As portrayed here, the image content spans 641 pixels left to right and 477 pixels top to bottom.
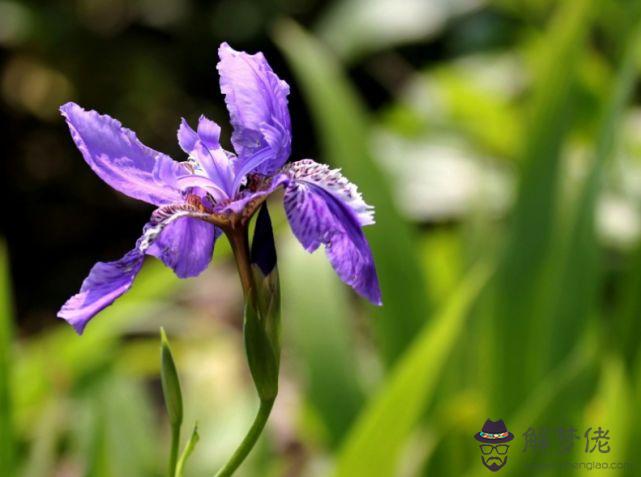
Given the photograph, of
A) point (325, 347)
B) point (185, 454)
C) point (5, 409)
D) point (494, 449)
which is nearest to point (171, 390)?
point (185, 454)

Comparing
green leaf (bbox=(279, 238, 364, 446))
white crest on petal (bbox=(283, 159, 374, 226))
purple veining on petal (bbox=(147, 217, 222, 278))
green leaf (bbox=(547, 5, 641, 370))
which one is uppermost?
green leaf (bbox=(547, 5, 641, 370))

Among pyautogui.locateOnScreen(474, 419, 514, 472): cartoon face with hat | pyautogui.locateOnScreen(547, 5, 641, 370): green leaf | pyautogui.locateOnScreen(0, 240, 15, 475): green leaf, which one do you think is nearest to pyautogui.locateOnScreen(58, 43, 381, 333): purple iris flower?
pyautogui.locateOnScreen(0, 240, 15, 475): green leaf

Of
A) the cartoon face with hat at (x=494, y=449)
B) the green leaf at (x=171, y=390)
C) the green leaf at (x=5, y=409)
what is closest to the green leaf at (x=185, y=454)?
the green leaf at (x=171, y=390)

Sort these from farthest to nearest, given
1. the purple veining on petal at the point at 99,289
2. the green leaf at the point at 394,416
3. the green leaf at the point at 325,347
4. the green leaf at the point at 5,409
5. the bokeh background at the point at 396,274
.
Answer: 1. the green leaf at the point at 325,347
2. the bokeh background at the point at 396,274
3. the green leaf at the point at 394,416
4. the green leaf at the point at 5,409
5. the purple veining on petal at the point at 99,289

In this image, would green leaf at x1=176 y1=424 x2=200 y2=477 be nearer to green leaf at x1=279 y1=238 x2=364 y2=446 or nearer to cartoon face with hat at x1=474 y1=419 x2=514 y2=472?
cartoon face with hat at x1=474 y1=419 x2=514 y2=472

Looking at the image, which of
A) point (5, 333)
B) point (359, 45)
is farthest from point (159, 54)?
point (5, 333)

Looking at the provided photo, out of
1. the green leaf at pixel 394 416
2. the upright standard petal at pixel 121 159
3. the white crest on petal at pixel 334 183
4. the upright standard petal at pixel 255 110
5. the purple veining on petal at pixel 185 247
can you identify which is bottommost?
the purple veining on petal at pixel 185 247

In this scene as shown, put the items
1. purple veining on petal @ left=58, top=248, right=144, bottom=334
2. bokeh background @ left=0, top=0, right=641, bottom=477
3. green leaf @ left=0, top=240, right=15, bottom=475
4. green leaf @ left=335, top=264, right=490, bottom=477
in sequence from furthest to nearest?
bokeh background @ left=0, top=0, right=641, bottom=477, green leaf @ left=335, top=264, right=490, bottom=477, green leaf @ left=0, top=240, right=15, bottom=475, purple veining on petal @ left=58, top=248, right=144, bottom=334

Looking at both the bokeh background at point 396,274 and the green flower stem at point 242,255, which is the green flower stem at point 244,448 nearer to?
the green flower stem at point 242,255
